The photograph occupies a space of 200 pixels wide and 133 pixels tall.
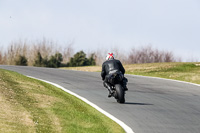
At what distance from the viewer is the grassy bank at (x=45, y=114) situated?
32.8 feet

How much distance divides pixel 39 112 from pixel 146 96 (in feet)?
23.4

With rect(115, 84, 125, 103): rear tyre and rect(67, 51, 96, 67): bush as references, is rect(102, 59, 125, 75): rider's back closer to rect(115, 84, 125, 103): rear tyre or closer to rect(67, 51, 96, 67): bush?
rect(115, 84, 125, 103): rear tyre

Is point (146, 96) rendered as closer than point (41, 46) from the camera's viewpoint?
Yes

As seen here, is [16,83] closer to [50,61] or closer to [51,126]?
[51,126]

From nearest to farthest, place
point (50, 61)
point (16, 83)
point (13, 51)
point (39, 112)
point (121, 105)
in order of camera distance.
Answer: point (39, 112) < point (121, 105) < point (16, 83) < point (50, 61) < point (13, 51)

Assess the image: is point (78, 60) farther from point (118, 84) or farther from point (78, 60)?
point (118, 84)

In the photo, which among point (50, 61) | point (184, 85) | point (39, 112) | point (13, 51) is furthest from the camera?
point (13, 51)

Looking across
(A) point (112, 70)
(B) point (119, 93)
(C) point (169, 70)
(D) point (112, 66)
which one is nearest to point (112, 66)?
(D) point (112, 66)

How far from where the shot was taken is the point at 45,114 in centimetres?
1148

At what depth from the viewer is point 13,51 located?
104875 millimetres

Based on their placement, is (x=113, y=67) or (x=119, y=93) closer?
(x=119, y=93)

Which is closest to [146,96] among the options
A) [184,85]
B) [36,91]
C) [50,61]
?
[36,91]

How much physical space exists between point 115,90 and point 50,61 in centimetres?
6599

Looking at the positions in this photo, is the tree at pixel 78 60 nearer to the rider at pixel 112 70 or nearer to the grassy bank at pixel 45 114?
the rider at pixel 112 70
